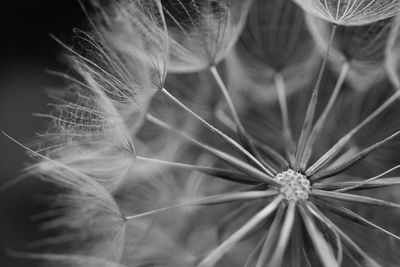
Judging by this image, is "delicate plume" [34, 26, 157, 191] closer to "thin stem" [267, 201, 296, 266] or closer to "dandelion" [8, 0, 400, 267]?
"dandelion" [8, 0, 400, 267]

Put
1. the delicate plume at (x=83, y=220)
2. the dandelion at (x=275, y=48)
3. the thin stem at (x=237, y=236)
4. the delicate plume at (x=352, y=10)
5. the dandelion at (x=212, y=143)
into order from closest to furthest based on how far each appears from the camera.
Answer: the thin stem at (x=237, y=236), the dandelion at (x=212, y=143), the delicate plume at (x=352, y=10), the delicate plume at (x=83, y=220), the dandelion at (x=275, y=48)

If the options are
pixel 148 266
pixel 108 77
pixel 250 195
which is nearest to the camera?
pixel 250 195

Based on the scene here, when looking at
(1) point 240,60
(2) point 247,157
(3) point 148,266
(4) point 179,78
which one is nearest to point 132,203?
(3) point 148,266

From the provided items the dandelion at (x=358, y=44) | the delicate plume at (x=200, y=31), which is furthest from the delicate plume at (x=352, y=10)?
the delicate plume at (x=200, y=31)

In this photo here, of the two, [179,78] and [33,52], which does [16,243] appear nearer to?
[33,52]

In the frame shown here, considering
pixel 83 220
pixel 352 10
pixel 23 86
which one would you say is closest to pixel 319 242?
pixel 352 10

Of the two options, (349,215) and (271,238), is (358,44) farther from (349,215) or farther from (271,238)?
(271,238)

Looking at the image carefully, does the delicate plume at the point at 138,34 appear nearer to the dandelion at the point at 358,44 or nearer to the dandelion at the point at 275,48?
the dandelion at the point at 275,48
